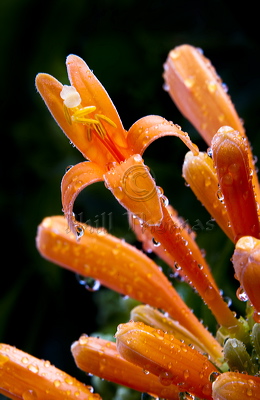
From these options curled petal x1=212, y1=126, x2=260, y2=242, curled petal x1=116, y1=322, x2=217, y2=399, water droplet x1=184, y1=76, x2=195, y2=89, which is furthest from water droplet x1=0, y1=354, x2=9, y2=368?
water droplet x1=184, y1=76, x2=195, y2=89

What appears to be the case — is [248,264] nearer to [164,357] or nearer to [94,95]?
[164,357]

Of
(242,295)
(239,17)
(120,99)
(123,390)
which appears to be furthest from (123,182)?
(239,17)

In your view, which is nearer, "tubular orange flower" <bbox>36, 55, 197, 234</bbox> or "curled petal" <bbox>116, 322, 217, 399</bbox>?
"tubular orange flower" <bbox>36, 55, 197, 234</bbox>

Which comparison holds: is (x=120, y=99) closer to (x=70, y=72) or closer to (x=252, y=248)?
(x=70, y=72)

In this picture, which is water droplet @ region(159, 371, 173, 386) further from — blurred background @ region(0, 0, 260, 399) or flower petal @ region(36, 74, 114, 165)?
blurred background @ region(0, 0, 260, 399)

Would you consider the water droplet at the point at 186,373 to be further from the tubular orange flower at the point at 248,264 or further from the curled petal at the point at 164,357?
the tubular orange flower at the point at 248,264

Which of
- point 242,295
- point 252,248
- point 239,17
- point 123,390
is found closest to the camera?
point 252,248
